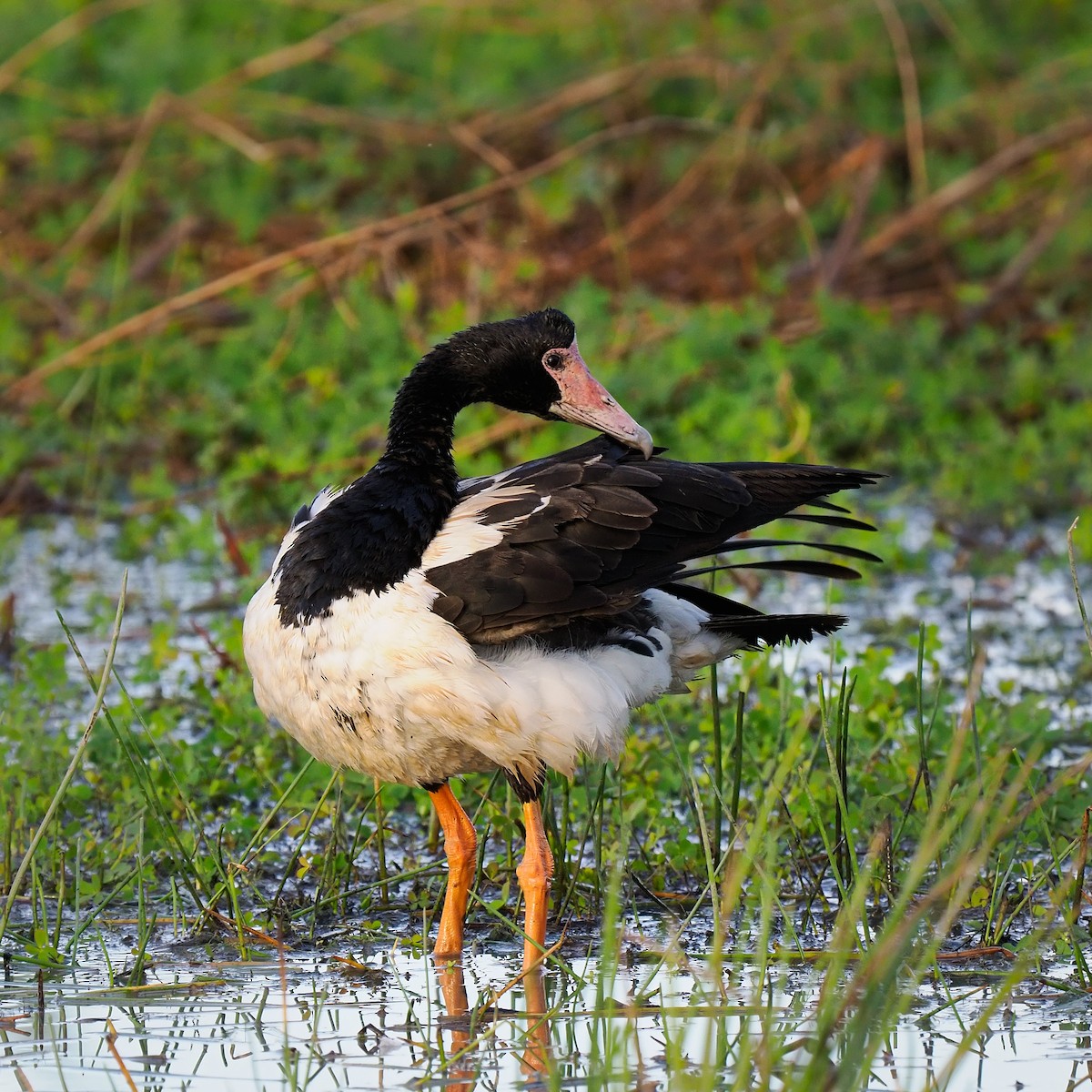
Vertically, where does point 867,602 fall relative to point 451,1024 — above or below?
above

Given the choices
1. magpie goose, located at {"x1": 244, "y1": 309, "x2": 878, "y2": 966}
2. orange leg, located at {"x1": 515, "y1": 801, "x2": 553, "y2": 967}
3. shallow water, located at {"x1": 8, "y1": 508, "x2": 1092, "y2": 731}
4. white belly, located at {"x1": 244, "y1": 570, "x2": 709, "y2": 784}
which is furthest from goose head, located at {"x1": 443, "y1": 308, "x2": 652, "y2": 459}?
shallow water, located at {"x1": 8, "y1": 508, "x2": 1092, "y2": 731}

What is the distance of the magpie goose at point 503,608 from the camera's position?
3.59m

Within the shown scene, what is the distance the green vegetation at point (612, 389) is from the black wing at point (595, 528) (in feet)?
1.29

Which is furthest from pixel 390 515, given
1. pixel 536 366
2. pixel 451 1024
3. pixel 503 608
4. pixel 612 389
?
pixel 612 389

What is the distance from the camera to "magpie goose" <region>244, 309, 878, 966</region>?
3592 mm

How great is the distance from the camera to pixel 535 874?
3762 millimetres

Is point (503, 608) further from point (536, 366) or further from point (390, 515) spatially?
point (536, 366)

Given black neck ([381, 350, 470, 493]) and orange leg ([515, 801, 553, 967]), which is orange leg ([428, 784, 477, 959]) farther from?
black neck ([381, 350, 470, 493])

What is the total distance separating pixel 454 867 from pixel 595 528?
0.74m

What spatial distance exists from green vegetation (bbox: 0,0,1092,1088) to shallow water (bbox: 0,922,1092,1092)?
37 mm

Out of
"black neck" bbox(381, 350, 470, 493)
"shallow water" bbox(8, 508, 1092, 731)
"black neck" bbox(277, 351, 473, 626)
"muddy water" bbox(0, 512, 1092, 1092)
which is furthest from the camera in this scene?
"shallow water" bbox(8, 508, 1092, 731)

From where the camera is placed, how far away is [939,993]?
3.46m

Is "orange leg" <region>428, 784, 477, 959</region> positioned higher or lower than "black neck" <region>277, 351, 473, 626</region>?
lower

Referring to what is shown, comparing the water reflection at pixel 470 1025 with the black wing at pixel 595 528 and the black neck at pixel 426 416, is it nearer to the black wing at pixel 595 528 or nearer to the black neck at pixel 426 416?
the black wing at pixel 595 528
